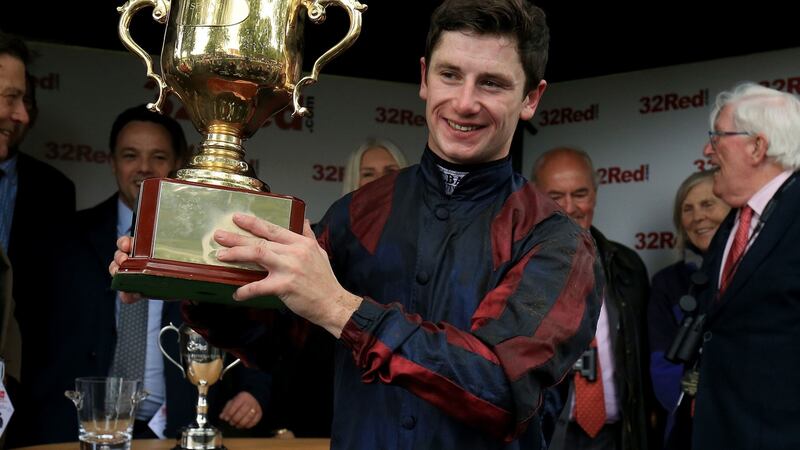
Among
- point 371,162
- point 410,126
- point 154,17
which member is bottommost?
point 154,17

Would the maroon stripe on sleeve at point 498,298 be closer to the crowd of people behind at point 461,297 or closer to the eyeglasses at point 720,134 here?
the crowd of people behind at point 461,297

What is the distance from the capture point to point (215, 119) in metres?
1.59

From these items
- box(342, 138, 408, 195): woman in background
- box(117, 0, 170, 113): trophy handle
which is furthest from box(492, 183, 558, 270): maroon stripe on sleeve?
box(342, 138, 408, 195): woman in background

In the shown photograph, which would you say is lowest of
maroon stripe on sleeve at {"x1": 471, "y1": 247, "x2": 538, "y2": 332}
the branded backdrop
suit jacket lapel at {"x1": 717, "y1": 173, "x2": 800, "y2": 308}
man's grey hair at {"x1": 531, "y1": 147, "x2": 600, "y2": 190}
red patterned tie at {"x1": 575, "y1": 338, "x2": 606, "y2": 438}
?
red patterned tie at {"x1": 575, "y1": 338, "x2": 606, "y2": 438}

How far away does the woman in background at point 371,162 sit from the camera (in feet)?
12.6

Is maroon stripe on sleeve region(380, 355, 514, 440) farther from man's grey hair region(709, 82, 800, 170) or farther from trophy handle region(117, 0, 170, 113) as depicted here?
man's grey hair region(709, 82, 800, 170)

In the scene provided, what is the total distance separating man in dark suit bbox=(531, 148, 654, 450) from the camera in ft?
11.3

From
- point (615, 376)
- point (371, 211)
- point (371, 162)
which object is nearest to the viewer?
point (371, 211)

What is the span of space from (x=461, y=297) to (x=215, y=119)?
0.48 metres

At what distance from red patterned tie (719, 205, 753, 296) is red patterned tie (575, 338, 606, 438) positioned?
627 mm

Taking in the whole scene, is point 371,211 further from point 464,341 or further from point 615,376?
point 615,376

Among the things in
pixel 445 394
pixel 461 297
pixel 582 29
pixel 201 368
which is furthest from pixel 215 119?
pixel 582 29

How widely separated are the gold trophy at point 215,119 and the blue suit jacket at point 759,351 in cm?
173

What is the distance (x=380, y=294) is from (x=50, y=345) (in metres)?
2.07
